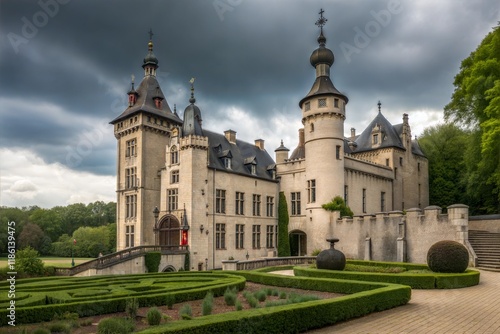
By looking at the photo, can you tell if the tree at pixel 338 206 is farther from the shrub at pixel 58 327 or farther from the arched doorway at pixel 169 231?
the shrub at pixel 58 327

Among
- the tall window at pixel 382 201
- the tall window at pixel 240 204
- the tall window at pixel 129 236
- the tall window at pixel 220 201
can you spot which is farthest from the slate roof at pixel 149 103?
the tall window at pixel 382 201

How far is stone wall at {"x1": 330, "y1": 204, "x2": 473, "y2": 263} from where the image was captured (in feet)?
83.0

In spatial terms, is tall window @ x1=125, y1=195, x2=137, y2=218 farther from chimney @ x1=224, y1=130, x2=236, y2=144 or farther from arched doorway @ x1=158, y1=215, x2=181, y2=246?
chimney @ x1=224, y1=130, x2=236, y2=144

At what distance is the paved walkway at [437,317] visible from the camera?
381 inches

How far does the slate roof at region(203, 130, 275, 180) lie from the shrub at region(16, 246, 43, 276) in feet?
45.5

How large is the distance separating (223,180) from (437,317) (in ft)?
79.4

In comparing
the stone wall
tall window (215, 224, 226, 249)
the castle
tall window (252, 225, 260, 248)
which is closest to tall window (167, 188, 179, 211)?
the castle

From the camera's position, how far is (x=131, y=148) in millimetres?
35188

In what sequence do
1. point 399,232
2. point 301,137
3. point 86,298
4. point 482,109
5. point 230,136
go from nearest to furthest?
point 86,298 < point 399,232 < point 482,109 < point 230,136 < point 301,137

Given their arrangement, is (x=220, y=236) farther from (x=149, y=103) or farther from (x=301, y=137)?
(x=301, y=137)

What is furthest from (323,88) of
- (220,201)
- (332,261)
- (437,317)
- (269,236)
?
(437,317)

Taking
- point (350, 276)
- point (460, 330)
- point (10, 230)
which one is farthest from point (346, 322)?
point (10, 230)

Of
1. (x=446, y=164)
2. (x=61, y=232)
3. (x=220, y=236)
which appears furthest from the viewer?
(x=61, y=232)

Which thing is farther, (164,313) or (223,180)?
(223,180)
